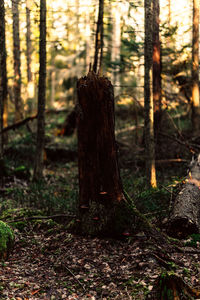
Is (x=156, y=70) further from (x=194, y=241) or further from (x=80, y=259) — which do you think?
(x=80, y=259)

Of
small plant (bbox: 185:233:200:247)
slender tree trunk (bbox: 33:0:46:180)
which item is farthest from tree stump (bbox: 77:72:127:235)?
slender tree trunk (bbox: 33:0:46:180)

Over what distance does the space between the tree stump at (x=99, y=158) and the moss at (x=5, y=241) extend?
4.85 feet

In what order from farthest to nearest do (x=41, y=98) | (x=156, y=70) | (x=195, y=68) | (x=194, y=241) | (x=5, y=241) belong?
(x=195, y=68) < (x=156, y=70) < (x=41, y=98) < (x=194, y=241) < (x=5, y=241)

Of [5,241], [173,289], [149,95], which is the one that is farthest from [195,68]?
[173,289]

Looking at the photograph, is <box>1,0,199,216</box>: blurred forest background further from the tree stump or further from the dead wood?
the dead wood

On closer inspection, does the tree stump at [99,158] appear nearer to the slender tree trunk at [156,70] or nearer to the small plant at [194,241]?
the small plant at [194,241]

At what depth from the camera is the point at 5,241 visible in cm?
513

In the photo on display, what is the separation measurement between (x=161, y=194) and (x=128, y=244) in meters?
3.15

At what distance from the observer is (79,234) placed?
6.04 meters

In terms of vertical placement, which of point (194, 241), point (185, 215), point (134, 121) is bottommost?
point (194, 241)

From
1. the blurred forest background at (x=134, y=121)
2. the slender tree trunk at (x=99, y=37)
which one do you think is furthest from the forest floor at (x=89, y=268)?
the slender tree trunk at (x=99, y=37)

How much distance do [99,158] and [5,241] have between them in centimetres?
221

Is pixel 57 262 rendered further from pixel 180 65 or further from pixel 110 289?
pixel 180 65

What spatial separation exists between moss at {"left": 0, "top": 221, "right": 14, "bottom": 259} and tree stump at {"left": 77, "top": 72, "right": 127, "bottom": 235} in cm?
148
